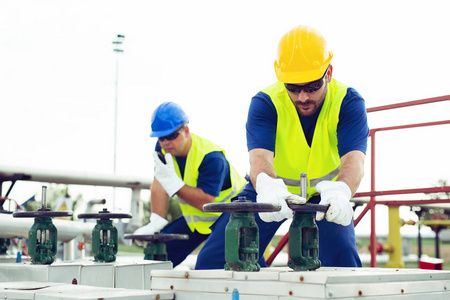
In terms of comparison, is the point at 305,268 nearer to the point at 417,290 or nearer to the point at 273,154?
the point at 417,290

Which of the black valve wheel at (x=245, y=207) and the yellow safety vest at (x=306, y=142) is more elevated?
the yellow safety vest at (x=306, y=142)

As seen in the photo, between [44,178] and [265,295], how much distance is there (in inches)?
168

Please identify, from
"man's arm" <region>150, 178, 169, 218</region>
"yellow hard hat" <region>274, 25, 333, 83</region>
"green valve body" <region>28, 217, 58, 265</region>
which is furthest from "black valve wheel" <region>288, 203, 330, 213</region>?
"man's arm" <region>150, 178, 169, 218</region>

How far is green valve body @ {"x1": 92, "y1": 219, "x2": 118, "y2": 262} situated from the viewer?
373cm

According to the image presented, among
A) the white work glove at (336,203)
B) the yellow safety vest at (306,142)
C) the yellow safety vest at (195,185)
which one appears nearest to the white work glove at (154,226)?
the yellow safety vest at (195,185)

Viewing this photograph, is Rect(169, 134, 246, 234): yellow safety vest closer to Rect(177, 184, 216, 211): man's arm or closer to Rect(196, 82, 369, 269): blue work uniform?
Rect(177, 184, 216, 211): man's arm

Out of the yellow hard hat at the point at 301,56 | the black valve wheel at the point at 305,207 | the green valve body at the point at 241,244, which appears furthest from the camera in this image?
the yellow hard hat at the point at 301,56

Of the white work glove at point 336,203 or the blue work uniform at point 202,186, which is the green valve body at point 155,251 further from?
the white work glove at point 336,203

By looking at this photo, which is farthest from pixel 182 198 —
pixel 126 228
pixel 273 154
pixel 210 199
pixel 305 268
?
pixel 305 268

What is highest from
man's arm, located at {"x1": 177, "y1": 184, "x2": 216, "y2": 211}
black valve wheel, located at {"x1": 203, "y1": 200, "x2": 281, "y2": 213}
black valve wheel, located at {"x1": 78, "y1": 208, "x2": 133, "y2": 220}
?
man's arm, located at {"x1": 177, "y1": 184, "x2": 216, "y2": 211}

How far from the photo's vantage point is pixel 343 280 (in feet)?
6.21

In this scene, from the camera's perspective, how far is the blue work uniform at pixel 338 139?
319 cm

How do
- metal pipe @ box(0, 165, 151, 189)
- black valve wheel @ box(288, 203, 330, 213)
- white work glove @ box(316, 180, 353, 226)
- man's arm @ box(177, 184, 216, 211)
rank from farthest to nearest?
metal pipe @ box(0, 165, 151, 189), man's arm @ box(177, 184, 216, 211), white work glove @ box(316, 180, 353, 226), black valve wheel @ box(288, 203, 330, 213)

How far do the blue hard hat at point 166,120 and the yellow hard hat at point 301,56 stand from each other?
6.21 feet
